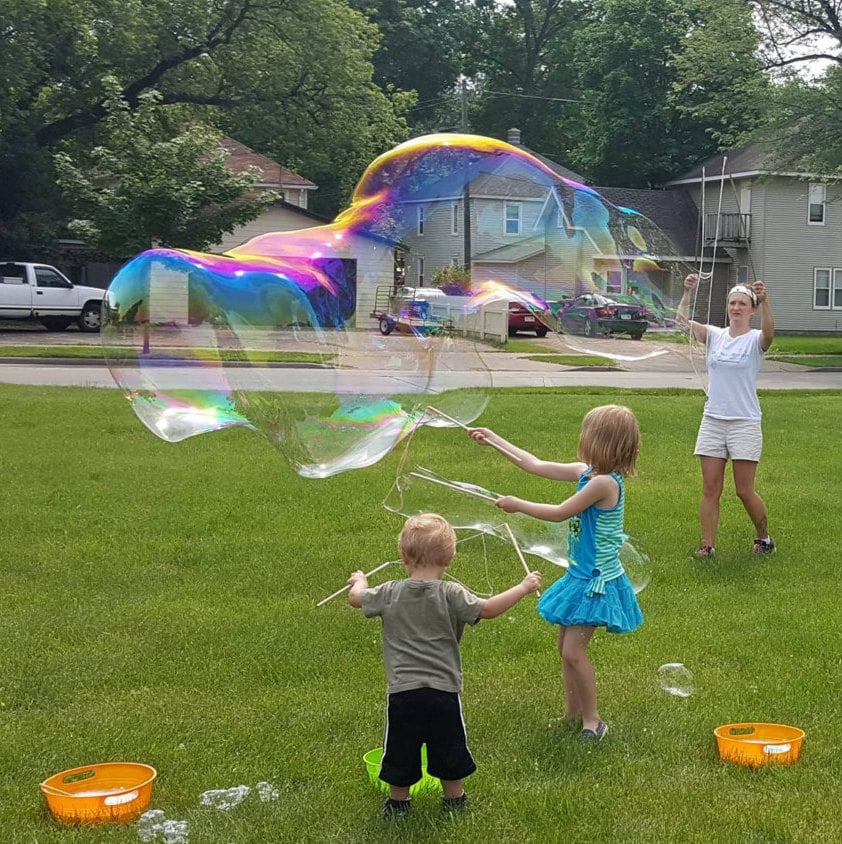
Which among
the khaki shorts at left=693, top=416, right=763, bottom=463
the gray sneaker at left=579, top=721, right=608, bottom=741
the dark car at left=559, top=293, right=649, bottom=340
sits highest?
the dark car at left=559, top=293, right=649, bottom=340

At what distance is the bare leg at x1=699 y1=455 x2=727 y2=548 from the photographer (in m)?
7.18

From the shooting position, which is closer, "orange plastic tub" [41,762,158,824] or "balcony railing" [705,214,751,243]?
"orange plastic tub" [41,762,158,824]

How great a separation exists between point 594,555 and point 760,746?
2.98 feet

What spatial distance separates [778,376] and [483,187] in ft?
Answer: 56.4

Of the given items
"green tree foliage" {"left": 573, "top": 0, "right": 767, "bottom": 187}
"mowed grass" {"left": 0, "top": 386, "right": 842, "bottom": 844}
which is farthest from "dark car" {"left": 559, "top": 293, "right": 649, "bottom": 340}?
"green tree foliage" {"left": 573, "top": 0, "right": 767, "bottom": 187}

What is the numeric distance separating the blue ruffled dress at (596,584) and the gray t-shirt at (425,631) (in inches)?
29.4

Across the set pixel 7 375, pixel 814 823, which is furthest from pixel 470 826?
Result: pixel 7 375

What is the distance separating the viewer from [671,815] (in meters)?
3.80

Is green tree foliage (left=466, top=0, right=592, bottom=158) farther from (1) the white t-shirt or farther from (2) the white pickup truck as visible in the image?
(1) the white t-shirt

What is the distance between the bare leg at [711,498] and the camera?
23.5ft

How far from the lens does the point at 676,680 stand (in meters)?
5.05

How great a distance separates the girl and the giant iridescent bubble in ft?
4.00

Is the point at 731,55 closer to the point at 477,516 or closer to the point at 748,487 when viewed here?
the point at 748,487

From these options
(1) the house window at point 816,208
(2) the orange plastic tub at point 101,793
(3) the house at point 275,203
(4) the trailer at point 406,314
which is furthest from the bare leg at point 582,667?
(1) the house window at point 816,208
